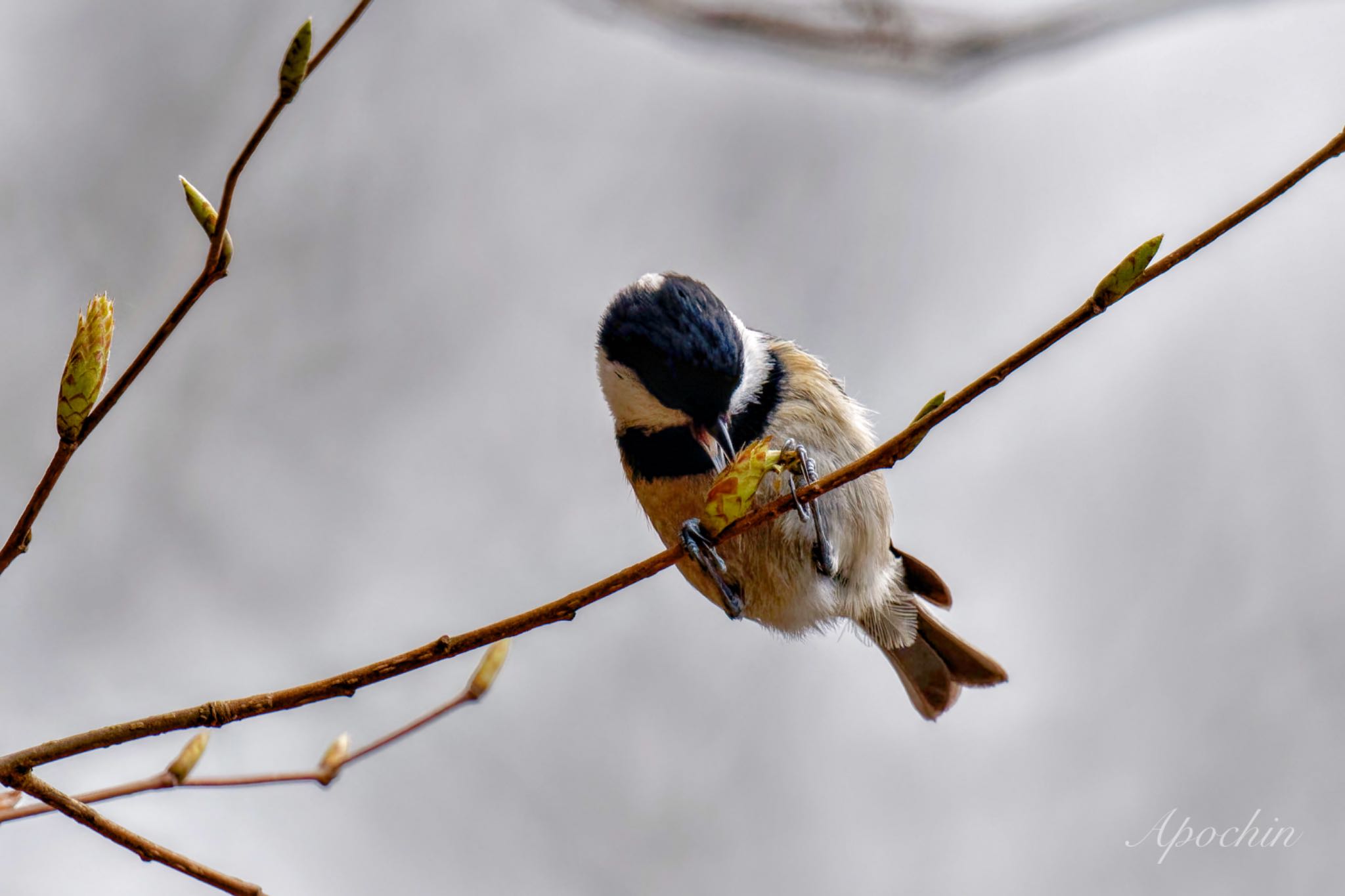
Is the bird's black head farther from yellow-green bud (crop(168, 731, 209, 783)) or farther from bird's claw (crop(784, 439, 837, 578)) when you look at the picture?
yellow-green bud (crop(168, 731, 209, 783))

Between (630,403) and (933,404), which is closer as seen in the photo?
(933,404)

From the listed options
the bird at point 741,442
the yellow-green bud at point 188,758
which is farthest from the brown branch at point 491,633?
the bird at point 741,442

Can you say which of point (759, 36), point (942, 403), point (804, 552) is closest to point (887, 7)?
point (759, 36)

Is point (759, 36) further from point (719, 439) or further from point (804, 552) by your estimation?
point (804, 552)

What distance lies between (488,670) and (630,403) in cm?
85

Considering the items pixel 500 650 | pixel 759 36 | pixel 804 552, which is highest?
pixel 759 36

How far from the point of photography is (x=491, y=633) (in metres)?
1.08

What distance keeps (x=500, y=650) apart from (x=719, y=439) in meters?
0.63

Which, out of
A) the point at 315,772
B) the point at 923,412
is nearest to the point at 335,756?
the point at 315,772

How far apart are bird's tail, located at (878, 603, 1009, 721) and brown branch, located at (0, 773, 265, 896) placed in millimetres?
2116

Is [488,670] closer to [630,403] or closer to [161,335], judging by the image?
[161,335]

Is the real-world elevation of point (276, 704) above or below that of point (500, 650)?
below

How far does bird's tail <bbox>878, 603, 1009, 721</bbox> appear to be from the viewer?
2.89m

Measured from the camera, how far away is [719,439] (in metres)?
2.00
